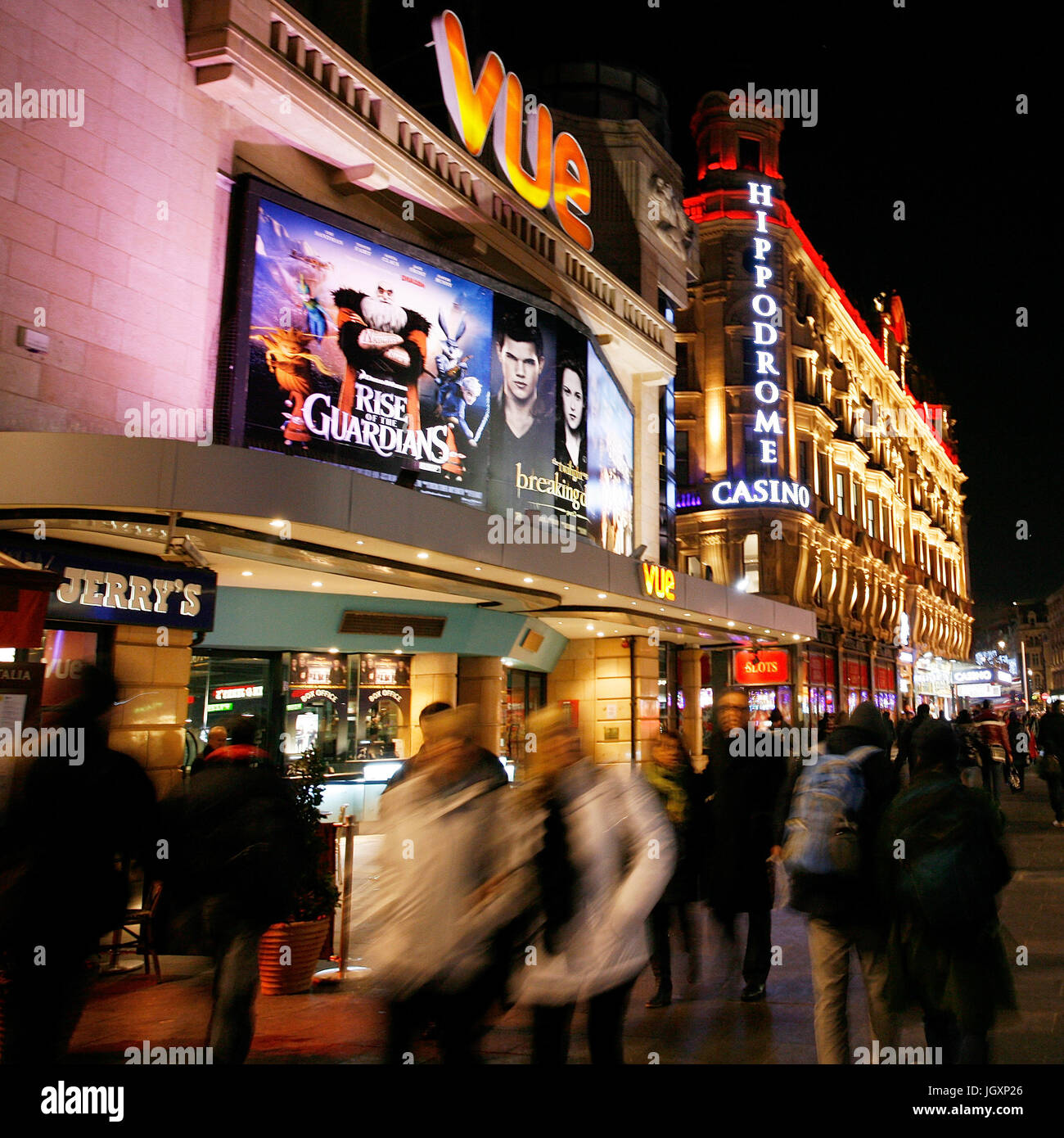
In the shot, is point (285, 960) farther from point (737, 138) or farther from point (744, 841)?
point (737, 138)

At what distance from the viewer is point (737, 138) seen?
126 ft

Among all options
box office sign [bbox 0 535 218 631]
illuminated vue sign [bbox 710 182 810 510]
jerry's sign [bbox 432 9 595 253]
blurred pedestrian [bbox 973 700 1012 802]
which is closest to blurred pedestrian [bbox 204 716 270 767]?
box office sign [bbox 0 535 218 631]

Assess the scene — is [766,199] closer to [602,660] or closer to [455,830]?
[602,660]

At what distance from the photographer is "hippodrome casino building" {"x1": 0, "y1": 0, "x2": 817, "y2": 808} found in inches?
388

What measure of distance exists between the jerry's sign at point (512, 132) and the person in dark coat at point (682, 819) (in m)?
13.8

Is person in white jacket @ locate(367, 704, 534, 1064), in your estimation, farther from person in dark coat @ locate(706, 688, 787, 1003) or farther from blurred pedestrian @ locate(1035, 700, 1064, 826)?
blurred pedestrian @ locate(1035, 700, 1064, 826)

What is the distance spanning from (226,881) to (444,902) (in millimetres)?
1288

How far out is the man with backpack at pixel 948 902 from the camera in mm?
4090

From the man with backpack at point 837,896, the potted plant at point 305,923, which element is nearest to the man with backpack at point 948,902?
the man with backpack at point 837,896

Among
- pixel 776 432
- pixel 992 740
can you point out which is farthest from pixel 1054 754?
pixel 776 432

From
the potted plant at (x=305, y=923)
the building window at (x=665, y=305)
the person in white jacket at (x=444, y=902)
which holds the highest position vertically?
the building window at (x=665, y=305)

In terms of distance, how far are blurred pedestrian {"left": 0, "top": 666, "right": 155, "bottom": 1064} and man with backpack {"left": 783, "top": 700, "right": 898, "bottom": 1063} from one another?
3.23 meters

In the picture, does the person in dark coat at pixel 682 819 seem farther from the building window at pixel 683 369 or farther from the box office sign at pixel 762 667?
the building window at pixel 683 369
